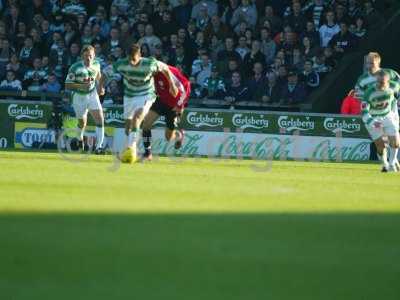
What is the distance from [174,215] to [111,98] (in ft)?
61.5

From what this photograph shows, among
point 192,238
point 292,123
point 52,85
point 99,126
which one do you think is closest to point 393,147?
point 292,123

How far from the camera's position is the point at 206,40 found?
3155 cm

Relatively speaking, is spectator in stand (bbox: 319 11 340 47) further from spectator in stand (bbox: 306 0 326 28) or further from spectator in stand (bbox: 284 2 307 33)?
spectator in stand (bbox: 284 2 307 33)

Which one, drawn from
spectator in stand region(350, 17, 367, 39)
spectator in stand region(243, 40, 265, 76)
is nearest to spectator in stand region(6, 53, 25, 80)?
spectator in stand region(243, 40, 265, 76)

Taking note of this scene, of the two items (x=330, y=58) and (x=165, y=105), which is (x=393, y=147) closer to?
(x=165, y=105)

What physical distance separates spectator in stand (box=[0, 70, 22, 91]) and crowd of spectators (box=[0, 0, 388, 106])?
0.03 meters

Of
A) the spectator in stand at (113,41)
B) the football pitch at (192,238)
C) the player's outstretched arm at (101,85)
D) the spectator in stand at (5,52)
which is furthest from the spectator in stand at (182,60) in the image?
the football pitch at (192,238)

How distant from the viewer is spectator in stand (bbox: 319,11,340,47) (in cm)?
3009

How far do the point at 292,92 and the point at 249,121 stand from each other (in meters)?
1.35

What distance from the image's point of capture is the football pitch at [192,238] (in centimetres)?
873

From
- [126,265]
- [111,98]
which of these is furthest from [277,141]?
[126,265]

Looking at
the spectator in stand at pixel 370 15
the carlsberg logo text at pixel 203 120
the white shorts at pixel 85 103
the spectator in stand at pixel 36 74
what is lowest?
the carlsberg logo text at pixel 203 120

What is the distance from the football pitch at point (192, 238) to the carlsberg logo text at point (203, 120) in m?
11.4

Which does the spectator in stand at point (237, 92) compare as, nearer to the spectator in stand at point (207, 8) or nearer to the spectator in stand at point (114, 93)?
the spectator in stand at point (207, 8)
